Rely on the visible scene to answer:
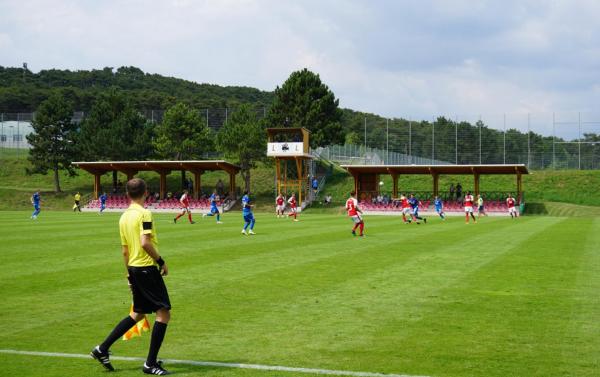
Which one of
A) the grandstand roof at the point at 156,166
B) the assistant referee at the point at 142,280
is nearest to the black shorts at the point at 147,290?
the assistant referee at the point at 142,280

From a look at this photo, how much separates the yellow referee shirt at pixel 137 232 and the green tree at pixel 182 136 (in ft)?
242

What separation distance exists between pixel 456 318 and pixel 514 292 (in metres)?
3.00

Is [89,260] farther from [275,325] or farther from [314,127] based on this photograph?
[314,127]

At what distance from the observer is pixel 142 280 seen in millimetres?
7539

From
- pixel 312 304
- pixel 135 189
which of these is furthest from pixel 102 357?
pixel 312 304

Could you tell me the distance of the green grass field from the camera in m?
7.92

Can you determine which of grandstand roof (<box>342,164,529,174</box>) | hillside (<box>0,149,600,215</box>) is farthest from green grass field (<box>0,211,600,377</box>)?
hillside (<box>0,149,600,215</box>)

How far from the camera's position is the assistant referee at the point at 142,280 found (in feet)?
24.5

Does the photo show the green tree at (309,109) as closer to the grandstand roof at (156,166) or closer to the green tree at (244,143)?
the green tree at (244,143)

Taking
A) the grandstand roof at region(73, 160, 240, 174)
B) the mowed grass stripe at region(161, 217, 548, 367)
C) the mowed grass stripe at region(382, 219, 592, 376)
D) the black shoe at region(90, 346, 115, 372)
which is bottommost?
the mowed grass stripe at region(382, 219, 592, 376)

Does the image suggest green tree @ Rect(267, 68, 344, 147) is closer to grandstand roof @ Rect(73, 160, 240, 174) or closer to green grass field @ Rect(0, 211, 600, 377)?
grandstand roof @ Rect(73, 160, 240, 174)

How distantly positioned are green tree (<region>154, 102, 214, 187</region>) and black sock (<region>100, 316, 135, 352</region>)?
73.9 metres

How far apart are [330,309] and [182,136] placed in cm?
7298

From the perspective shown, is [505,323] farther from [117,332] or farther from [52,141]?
[52,141]
